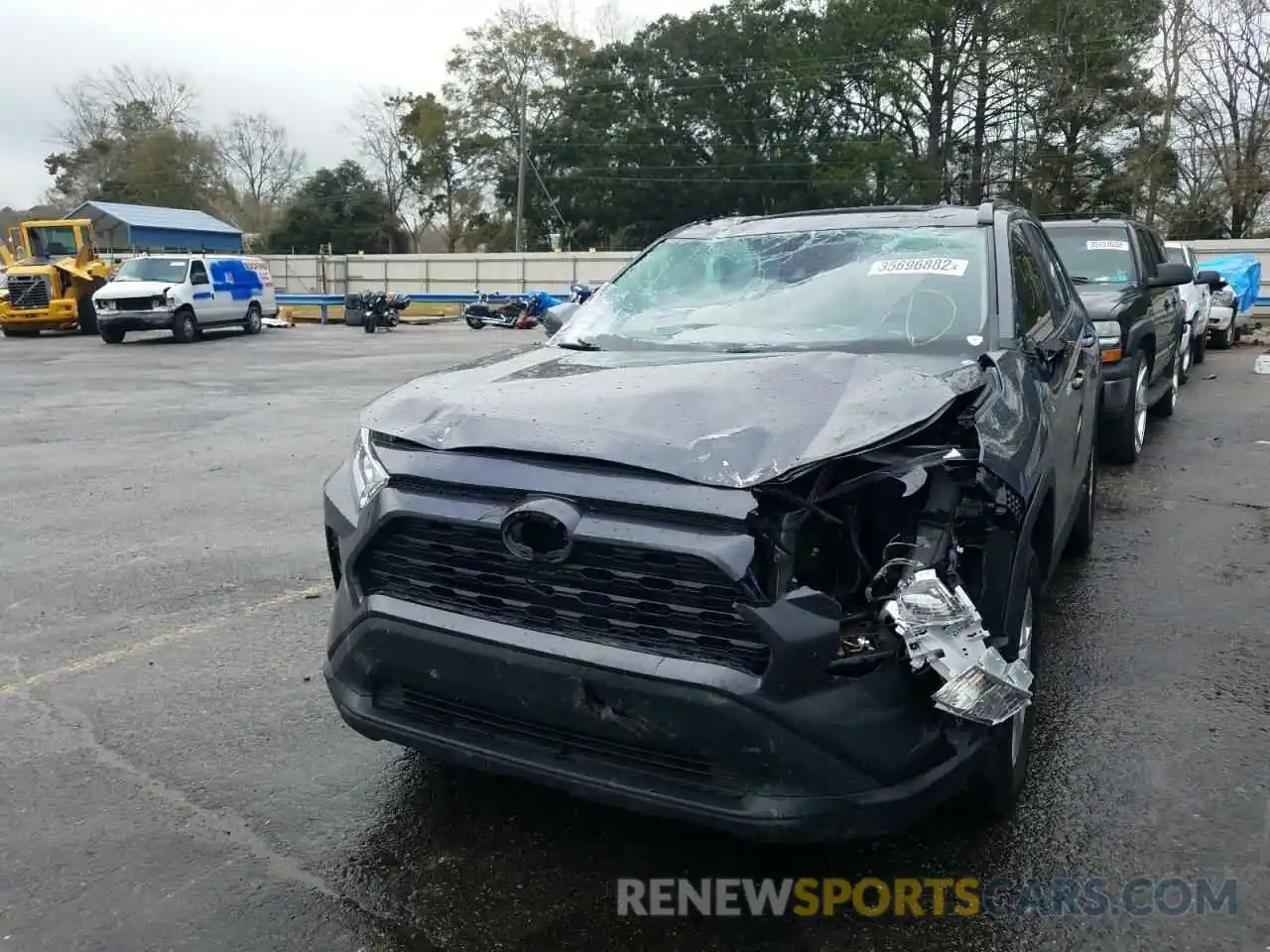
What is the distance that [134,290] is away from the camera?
22984mm

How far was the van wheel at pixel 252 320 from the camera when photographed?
87.7 feet

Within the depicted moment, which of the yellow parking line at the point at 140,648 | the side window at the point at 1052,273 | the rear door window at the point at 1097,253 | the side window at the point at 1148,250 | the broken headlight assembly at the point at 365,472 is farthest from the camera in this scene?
the side window at the point at 1148,250

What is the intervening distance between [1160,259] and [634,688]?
9602 mm

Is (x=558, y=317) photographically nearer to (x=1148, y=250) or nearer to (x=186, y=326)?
(x=1148, y=250)

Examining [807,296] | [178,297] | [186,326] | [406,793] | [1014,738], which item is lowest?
[406,793]

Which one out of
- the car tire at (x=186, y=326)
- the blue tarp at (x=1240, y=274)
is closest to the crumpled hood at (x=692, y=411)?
the blue tarp at (x=1240, y=274)

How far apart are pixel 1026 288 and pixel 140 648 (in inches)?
162

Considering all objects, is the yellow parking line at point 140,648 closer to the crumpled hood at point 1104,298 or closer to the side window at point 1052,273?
the side window at point 1052,273

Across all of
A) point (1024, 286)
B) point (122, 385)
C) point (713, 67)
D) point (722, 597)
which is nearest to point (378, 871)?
point (722, 597)

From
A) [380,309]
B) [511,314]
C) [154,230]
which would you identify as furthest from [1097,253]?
[154,230]

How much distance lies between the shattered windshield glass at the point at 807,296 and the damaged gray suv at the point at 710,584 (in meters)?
0.55

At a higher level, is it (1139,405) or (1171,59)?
(1171,59)

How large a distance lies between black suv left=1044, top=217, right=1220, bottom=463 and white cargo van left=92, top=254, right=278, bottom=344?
66.5 feet

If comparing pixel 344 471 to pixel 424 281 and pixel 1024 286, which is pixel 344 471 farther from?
pixel 424 281
